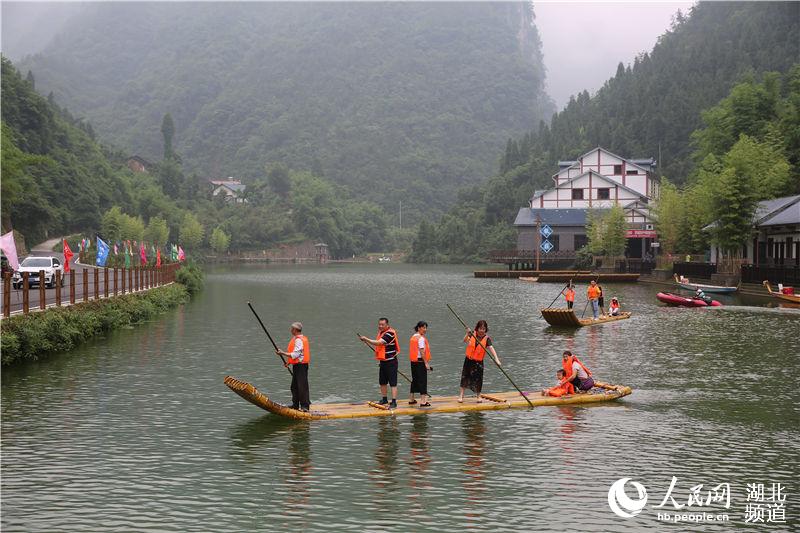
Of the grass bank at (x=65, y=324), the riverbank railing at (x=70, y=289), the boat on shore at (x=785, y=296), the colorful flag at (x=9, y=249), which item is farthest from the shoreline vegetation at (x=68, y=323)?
the boat on shore at (x=785, y=296)

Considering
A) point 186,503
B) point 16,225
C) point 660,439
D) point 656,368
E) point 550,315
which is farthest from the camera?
point 16,225

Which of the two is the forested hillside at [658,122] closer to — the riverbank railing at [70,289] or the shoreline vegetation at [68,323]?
the riverbank railing at [70,289]

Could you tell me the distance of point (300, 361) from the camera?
70.6 ft

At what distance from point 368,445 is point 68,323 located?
804 inches

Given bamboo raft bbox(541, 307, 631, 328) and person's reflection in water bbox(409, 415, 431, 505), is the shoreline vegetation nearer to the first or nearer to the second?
person's reflection in water bbox(409, 415, 431, 505)

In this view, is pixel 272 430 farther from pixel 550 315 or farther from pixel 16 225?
pixel 16 225

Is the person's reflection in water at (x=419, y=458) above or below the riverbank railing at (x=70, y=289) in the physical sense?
below

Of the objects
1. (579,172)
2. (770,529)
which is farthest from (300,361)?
(579,172)

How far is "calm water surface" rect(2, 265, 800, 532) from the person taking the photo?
1505 cm

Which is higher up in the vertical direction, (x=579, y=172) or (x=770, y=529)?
(x=579, y=172)

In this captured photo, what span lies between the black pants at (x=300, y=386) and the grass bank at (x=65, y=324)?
12726 mm

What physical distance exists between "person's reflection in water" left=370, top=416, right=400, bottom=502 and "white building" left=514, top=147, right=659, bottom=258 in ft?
320

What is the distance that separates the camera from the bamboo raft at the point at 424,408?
21.5m

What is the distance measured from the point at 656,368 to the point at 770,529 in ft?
56.7
